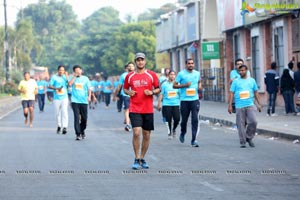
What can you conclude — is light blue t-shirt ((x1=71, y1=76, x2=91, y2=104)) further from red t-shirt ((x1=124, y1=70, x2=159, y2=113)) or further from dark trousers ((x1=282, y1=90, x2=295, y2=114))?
dark trousers ((x1=282, y1=90, x2=295, y2=114))

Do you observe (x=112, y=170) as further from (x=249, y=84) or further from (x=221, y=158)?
(x=249, y=84)

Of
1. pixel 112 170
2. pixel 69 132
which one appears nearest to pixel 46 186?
pixel 112 170

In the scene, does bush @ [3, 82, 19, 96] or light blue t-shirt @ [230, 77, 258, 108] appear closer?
light blue t-shirt @ [230, 77, 258, 108]

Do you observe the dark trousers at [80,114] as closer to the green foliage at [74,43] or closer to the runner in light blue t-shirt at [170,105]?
the runner in light blue t-shirt at [170,105]

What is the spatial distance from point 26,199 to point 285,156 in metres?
6.84

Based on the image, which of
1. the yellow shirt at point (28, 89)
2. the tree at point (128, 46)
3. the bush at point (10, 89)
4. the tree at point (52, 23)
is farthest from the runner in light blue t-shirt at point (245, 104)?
the tree at point (52, 23)

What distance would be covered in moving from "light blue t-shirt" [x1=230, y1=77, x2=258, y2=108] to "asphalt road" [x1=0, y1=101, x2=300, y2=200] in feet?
3.22

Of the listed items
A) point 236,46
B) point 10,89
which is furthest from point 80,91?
point 10,89

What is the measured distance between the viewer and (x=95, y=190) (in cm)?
1121

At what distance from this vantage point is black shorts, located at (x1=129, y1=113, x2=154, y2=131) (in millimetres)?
13859

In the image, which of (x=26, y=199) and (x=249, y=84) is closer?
(x=26, y=199)

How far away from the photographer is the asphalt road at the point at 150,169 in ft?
35.9

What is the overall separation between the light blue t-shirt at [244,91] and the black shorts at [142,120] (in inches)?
180

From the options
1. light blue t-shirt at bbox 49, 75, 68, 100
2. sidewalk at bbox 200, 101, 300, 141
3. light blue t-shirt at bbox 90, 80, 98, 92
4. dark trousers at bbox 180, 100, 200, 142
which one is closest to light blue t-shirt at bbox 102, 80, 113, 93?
light blue t-shirt at bbox 90, 80, 98, 92
